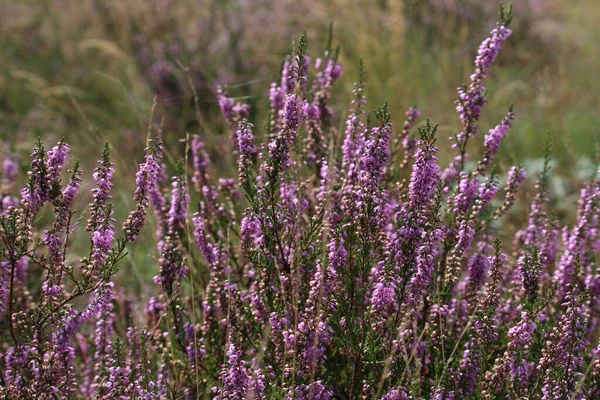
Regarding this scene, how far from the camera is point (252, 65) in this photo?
8.45 m

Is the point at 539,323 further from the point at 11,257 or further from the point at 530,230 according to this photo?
the point at 11,257

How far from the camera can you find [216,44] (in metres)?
8.49

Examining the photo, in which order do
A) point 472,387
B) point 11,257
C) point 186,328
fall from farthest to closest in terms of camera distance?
point 186,328 < point 472,387 < point 11,257

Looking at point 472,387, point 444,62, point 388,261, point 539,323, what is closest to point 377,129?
point 388,261

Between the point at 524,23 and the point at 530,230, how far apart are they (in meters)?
7.83

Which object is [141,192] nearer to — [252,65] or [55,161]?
[55,161]

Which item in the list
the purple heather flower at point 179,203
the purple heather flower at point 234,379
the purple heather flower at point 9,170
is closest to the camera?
the purple heather flower at point 234,379

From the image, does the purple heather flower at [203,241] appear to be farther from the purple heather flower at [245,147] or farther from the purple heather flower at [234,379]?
the purple heather flower at [234,379]

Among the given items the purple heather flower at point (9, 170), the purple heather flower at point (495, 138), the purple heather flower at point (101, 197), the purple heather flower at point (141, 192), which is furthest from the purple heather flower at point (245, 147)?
the purple heather flower at point (9, 170)

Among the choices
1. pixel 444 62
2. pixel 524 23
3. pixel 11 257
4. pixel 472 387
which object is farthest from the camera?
pixel 524 23

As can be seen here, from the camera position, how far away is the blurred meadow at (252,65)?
24.2 ft

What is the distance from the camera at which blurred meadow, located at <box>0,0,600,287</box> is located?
7375 millimetres

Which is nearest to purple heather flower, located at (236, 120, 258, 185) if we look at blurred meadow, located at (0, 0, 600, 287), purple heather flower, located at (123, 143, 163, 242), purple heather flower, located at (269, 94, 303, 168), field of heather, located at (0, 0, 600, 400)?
field of heather, located at (0, 0, 600, 400)

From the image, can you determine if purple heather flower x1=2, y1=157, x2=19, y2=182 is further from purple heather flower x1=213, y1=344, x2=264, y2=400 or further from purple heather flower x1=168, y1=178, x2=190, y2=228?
purple heather flower x1=213, y1=344, x2=264, y2=400
